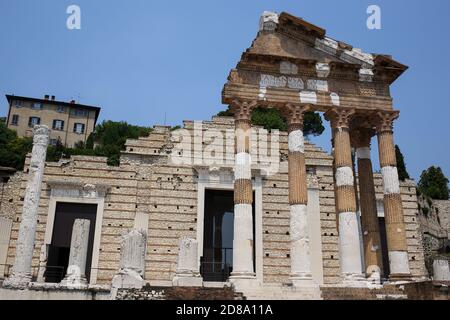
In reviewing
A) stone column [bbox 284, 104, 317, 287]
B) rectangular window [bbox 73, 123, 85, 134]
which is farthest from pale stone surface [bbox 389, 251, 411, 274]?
rectangular window [bbox 73, 123, 85, 134]

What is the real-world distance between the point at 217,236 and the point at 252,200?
146 inches

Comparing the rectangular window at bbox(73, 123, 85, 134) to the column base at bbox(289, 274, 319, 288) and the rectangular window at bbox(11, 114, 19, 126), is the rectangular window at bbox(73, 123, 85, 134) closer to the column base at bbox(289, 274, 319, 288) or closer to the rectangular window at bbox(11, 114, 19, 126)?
the rectangular window at bbox(11, 114, 19, 126)

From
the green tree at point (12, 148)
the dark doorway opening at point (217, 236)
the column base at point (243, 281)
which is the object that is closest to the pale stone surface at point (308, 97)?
the dark doorway opening at point (217, 236)

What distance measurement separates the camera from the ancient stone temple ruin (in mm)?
14641

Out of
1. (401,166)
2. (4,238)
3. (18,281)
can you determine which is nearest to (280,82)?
(18,281)

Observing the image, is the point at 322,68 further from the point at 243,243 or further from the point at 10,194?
the point at 10,194

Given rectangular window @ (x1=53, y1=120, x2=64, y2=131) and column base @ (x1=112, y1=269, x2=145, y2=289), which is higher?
rectangular window @ (x1=53, y1=120, x2=64, y2=131)

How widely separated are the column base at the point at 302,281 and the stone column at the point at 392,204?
3.01 metres

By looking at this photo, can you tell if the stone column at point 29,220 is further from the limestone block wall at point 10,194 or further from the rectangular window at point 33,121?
the rectangular window at point 33,121

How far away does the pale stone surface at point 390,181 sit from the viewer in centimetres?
1617

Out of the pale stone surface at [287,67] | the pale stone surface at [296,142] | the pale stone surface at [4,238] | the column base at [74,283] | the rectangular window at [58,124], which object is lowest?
the column base at [74,283]

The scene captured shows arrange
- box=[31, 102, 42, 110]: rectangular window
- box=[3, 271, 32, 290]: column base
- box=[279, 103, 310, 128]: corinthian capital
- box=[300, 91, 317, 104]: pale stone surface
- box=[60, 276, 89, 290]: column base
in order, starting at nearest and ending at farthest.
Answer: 1. box=[60, 276, 89, 290]: column base
2. box=[3, 271, 32, 290]: column base
3. box=[279, 103, 310, 128]: corinthian capital
4. box=[300, 91, 317, 104]: pale stone surface
5. box=[31, 102, 42, 110]: rectangular window
